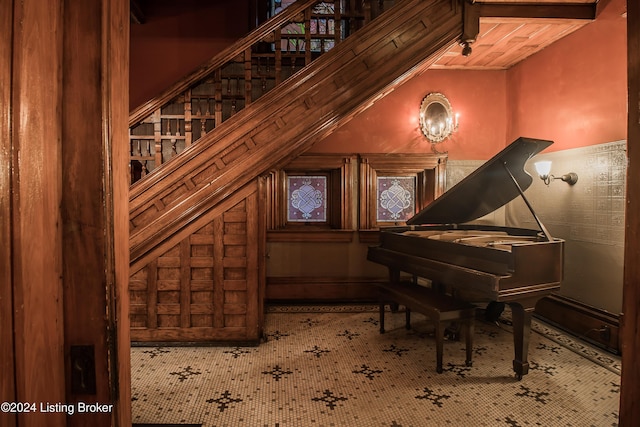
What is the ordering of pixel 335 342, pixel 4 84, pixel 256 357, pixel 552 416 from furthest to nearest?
1. pixel 335 342
2. pixel 256 357
3. pixel 552 416
4. pixel 4 84

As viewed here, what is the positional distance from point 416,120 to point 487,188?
2.10m

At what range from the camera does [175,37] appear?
5.17 metres

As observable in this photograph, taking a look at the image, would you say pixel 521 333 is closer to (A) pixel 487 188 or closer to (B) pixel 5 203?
(A) pixel 487 188

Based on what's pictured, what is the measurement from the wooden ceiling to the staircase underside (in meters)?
0.96

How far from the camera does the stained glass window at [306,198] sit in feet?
18.7

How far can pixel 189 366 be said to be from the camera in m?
3.40

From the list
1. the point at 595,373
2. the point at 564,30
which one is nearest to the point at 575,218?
the point at 595,373

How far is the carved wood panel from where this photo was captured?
12.3ft

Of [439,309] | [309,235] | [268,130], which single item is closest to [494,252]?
[439,309]

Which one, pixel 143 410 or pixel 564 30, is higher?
pixel 564 30

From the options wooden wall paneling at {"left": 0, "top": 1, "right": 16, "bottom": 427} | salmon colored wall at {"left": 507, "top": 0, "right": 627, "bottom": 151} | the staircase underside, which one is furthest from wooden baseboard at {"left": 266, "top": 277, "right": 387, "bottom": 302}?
wooden wall paneling at {"left": 0, "top": 1, "right": 16, "bottom": 427}

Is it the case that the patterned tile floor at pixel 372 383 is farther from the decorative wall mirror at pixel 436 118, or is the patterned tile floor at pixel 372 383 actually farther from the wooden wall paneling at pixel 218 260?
the decorative wall mirror at pixel 436 118

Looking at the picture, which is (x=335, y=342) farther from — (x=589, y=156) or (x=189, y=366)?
(x=589, y=156)

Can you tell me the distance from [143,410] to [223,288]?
1322 millimetres
